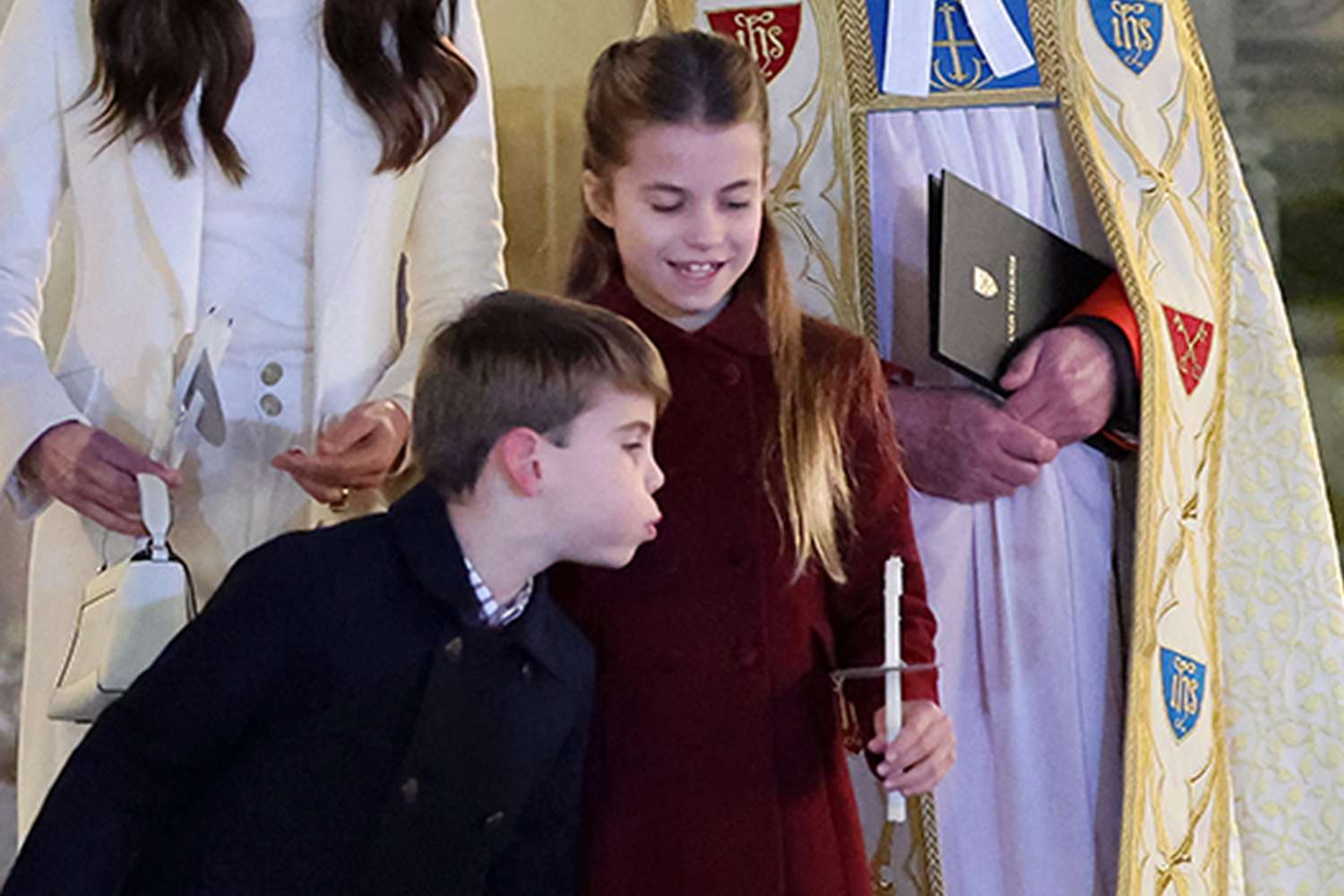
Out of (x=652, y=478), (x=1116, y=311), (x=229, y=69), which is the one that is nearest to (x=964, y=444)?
(x=1116, y=311)

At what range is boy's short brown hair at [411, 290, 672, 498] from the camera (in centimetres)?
238

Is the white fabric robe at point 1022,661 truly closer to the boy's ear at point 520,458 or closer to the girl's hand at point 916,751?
the girl's hand at point 916,751

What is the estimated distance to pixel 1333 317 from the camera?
15.6ft

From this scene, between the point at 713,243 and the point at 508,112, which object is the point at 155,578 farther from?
the point at 508,112

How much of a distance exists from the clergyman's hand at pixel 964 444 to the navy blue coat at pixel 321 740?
2.83 feet

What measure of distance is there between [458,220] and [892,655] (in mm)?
853

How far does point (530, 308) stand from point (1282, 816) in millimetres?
1723

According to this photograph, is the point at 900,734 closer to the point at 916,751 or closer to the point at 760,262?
the point at 916,751

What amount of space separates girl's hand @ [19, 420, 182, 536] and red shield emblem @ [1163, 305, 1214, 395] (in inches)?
58.8

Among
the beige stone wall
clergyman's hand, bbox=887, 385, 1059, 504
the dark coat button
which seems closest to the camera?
the dark coat button

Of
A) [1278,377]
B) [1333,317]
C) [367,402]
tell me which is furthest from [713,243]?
[1333,317]

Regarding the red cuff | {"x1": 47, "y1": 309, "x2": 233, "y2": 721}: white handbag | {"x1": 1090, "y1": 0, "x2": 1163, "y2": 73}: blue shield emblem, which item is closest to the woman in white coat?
{"x1": 47, "y1": 309, "x2": 233, "y2": 721}: white handbag

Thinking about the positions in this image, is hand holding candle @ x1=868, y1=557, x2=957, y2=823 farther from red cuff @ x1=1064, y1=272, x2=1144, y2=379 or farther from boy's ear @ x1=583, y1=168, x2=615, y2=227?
red cuff @ x1=1064, y1=272, x2=1144, y2=379

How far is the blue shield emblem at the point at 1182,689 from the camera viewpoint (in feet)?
10.4
